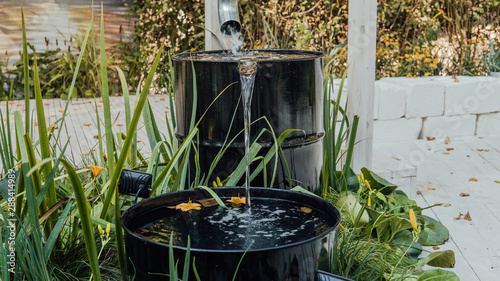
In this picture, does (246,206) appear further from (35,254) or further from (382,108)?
(382,108)

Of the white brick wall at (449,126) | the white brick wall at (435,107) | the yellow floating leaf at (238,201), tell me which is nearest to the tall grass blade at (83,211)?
the yellow floating leaf at (238,201)

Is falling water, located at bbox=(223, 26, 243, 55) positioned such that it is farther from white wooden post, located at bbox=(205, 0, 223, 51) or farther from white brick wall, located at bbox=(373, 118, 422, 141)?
white brick wall, located at bbox=(373, 118, 422, 141)

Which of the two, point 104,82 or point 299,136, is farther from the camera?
point 299,136

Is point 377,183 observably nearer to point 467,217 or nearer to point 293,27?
point 467,217

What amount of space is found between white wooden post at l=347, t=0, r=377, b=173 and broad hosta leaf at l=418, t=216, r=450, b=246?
1.60 feet

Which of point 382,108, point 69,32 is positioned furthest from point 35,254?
point 69,32

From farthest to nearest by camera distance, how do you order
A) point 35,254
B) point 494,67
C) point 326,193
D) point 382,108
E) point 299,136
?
A: point 494,67 → point 382,108 → point 326,193 → point 299,136 → point 35,254

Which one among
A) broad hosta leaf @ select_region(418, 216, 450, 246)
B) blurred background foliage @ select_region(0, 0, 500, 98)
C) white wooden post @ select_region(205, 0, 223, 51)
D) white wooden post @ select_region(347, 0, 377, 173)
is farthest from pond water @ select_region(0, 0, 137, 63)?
broad hosta leaf @ select_region(418, 216, 450, 246)

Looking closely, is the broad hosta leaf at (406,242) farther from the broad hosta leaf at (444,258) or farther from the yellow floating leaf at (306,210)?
the yellow floating leaf at (306,210)

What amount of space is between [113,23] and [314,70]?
220 inches

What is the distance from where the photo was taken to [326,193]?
2451 millimetres

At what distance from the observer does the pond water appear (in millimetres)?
6570

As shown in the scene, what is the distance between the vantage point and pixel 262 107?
1.79 m

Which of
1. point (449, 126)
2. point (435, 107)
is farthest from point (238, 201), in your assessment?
point (449, 126)
